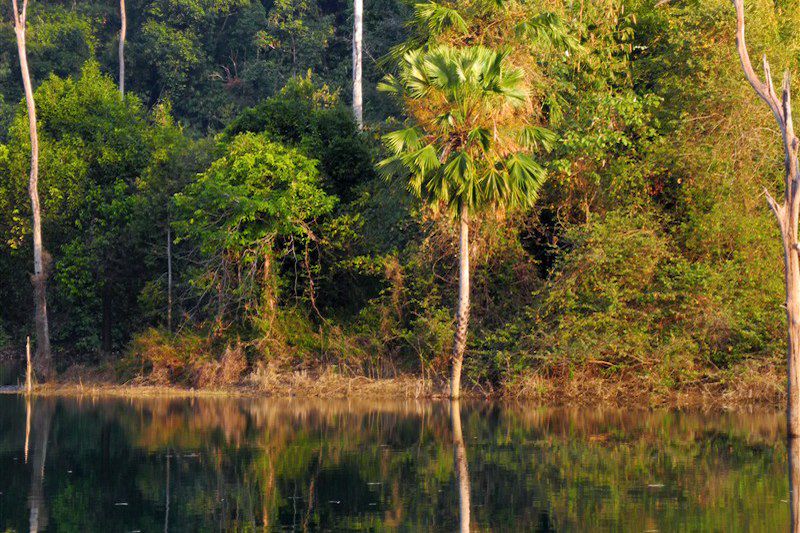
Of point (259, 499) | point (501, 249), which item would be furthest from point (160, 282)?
point (259, 499)

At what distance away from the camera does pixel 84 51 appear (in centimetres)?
4900

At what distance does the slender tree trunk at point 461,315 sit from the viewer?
2595 centimetres

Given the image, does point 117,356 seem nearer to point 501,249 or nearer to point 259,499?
Result: point 501,249

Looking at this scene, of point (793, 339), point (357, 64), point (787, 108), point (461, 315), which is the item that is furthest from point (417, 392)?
point (357, 64)

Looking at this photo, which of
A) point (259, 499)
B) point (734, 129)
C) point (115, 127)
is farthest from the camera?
point (115, 127)

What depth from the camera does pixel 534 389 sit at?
26.1 metres

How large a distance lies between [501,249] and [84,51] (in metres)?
27.2

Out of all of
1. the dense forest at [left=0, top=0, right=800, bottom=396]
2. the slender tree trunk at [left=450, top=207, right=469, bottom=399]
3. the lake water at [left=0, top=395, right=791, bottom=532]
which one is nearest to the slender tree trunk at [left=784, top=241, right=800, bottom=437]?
the lake water at [left=0, top=395, right=791, bottom=532]

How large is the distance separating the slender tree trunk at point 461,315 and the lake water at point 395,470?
1.94 meters

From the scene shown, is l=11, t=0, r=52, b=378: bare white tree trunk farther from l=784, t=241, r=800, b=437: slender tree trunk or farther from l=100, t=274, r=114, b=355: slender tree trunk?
l=784, t=241, r=800, b=437: slender tree trunk

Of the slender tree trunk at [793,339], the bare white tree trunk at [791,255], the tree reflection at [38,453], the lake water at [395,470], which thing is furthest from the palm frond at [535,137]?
the tree reflection at [38,453]

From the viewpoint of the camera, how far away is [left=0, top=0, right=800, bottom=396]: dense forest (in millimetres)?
25641

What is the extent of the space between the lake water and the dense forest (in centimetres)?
324

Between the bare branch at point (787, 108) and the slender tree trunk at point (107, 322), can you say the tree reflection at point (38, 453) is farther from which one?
the bare branch at point (787, 108)
